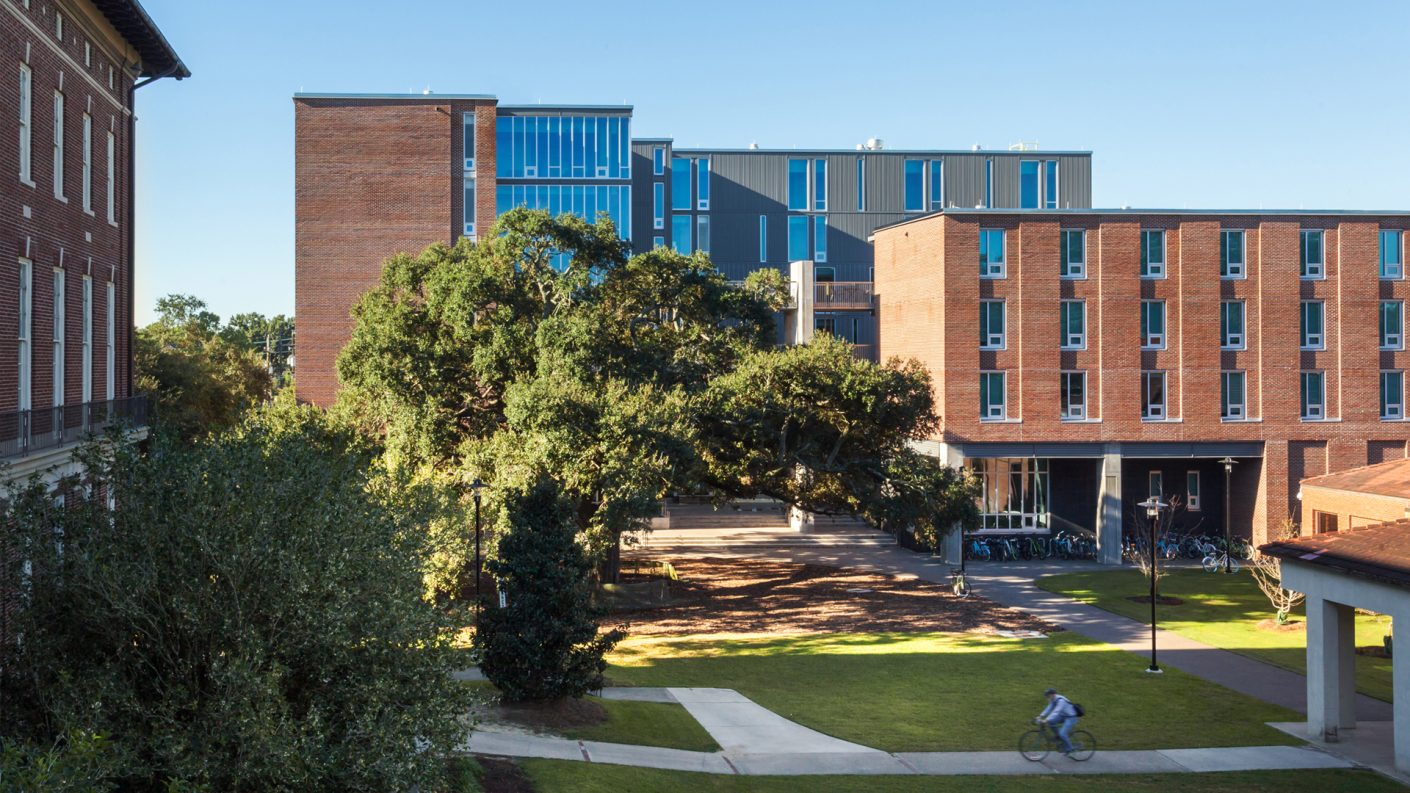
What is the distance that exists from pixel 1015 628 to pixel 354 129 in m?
42.4

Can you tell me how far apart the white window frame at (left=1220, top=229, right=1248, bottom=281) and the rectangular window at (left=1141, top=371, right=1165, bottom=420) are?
5.46 m

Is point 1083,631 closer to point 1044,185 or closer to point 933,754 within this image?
point 933,754

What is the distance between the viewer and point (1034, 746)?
A: 21594 millimetres

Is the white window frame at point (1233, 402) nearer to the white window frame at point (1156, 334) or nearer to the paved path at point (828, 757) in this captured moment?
the white window frame at point (1156, 334)

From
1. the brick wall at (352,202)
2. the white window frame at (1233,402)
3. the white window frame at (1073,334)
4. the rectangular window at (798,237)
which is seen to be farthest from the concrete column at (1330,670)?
the rectangular window at (798,237)

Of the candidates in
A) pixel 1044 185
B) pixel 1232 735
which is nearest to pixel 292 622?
pixel 1232 735

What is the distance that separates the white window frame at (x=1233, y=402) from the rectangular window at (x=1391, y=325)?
6.71 meters

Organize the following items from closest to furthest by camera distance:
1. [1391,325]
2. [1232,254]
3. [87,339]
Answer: [87,339] < [1232,254] < [1391,325]

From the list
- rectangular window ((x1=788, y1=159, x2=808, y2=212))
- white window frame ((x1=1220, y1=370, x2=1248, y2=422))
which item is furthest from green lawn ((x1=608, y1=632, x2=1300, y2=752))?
rectangular window ((x1=788, y1=159, x2=808, y2=212))

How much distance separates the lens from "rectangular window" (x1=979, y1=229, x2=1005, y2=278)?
4953cm

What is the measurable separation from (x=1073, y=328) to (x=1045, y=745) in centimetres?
3168

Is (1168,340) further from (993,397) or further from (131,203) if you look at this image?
(131,203)

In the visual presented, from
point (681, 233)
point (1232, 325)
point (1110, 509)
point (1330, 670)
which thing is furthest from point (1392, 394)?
point (681, 233)

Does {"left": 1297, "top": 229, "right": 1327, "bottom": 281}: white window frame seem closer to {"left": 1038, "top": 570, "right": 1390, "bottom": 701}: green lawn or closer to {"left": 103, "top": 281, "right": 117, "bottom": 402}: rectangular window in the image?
{"left": 1038, "top": 570, "right": 1390, "bottom": 701}: green lawn
